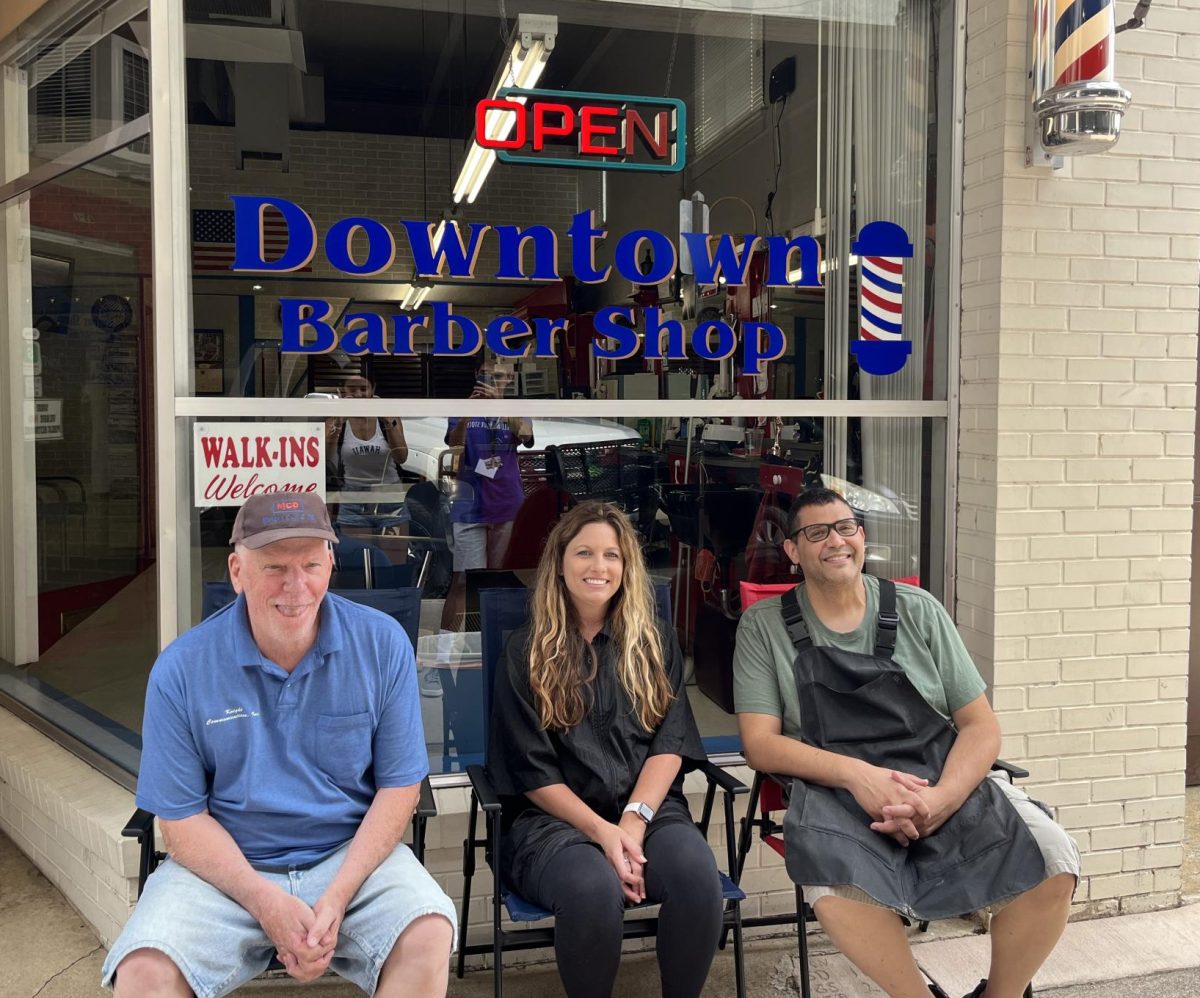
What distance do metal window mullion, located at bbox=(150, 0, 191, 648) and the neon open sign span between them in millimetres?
963

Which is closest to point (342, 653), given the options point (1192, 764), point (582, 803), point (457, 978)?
point (582, 803)

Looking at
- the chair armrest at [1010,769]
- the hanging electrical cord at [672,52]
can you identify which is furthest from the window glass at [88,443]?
the chair armrest at [1010,769]

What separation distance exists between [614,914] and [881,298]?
2.23 meters

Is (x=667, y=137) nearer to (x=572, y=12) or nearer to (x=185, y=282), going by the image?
(x=572, y=12)

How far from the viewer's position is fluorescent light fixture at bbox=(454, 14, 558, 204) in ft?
11.8

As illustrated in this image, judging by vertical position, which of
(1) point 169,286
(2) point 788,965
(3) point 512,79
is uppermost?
(3) point 512,79

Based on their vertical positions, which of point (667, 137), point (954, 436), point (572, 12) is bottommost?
point (954, 436)

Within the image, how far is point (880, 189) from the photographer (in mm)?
3744

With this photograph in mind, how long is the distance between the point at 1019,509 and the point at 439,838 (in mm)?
1933

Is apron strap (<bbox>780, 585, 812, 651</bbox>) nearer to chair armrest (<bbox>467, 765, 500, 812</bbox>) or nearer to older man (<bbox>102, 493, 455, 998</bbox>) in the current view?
chair armrest (<bbox>467, 765, 500, 812</bbox>)

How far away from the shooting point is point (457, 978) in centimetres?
308

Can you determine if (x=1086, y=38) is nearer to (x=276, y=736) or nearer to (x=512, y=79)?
(x=512, y=79)

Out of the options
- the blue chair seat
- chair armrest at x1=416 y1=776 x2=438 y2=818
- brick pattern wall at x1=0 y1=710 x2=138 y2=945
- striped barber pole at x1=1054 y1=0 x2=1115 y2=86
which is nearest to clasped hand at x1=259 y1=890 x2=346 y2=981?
chair armrest at x1=416 y1=776 x2=438 y2=818

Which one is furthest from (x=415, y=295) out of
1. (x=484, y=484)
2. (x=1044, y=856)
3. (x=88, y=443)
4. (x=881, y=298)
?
(x=1044, y=856)
